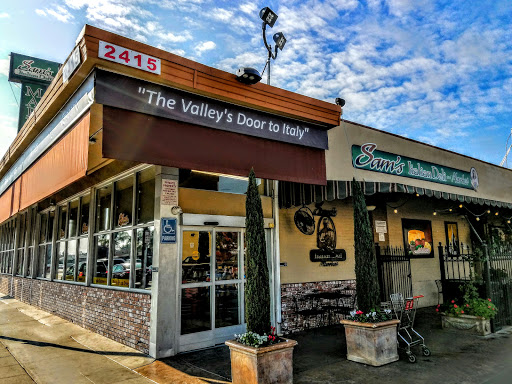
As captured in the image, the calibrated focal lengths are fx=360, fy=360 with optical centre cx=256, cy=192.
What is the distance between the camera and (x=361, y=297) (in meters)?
6.22

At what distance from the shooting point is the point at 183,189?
6.83m

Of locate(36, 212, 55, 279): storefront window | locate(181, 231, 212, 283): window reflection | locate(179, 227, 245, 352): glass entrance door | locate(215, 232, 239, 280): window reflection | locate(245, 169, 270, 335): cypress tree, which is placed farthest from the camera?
locate(36, 212, 55, 279): storefront window

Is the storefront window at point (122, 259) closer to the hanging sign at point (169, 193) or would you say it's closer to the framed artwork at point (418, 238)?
the hanging sign at point (169, 193)

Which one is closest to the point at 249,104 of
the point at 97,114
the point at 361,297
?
the point at 97,114

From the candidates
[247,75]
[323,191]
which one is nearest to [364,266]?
[323,191]

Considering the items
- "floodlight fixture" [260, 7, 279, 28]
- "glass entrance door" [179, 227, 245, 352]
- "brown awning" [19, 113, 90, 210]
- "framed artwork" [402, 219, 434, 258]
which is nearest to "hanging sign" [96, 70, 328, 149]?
"brown awning" [19, 113, 90, 210]

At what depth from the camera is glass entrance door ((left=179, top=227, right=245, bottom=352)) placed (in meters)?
6.61

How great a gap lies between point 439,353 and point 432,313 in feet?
15.1

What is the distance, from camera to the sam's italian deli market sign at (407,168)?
32.0 feet

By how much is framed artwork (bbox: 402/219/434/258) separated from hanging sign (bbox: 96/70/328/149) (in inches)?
227

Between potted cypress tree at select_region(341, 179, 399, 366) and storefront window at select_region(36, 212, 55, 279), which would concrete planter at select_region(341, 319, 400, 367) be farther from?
storefront window at select_region(36, 212, 55, 279)

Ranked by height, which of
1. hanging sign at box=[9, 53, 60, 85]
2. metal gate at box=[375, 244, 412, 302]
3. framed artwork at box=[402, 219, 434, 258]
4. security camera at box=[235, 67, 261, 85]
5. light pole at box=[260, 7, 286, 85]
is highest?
hanging sign at box=[9, 53, 60, 85]

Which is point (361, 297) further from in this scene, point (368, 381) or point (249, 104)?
point (249, 104)

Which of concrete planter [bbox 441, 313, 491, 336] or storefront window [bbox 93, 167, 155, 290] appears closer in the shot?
storefront window [bbox 93, 167, 155, 290]
